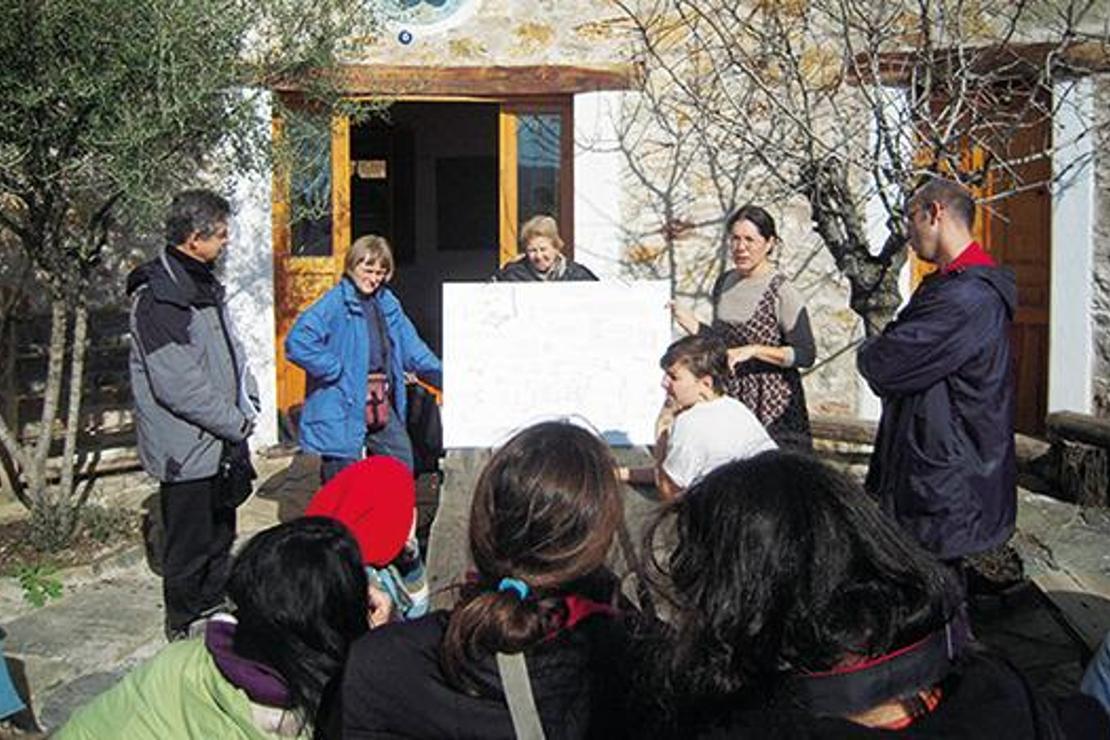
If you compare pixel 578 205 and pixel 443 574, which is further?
pixel 578 205

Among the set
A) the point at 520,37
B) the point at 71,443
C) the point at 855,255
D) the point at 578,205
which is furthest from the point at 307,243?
the point at 855,255

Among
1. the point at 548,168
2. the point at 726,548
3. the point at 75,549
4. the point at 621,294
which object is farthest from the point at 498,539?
the point at 548,168

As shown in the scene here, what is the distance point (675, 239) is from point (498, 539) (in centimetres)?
581

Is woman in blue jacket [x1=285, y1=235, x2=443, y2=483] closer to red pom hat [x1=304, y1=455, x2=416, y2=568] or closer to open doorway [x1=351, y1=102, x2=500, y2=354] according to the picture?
red pom hat [x1=304, y1=455, x2=416, y2=568]

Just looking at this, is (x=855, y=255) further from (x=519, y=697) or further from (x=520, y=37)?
(x=519, y=697)

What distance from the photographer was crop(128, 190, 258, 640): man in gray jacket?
171 inches

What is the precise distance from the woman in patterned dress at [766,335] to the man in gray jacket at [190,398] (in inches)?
72.2

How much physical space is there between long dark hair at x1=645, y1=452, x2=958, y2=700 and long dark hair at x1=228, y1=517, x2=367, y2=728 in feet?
3.17

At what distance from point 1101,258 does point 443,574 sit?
521 cm

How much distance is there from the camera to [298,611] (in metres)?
2.26

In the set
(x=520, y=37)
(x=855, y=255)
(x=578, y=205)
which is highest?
(x=520, y=37)

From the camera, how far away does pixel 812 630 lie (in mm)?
1408

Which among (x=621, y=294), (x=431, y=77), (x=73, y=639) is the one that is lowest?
(x=73, y=639)

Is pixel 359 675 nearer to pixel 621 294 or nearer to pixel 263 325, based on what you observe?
pixel 621 294
